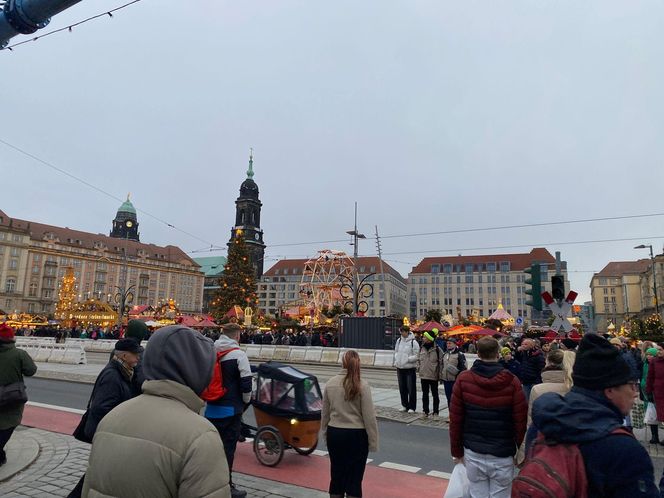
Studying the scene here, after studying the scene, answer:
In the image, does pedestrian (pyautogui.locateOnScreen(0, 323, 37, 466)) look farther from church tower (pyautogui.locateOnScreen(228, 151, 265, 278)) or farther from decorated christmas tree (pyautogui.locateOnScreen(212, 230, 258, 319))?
church tower (pyautogui.locateOnScreen(228, 151, 265, 278))

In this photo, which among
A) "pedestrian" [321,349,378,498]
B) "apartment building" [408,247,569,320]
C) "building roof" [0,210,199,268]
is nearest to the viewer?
"pedestrian" [321,349,378,498]

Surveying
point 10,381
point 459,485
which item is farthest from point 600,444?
point 10,381

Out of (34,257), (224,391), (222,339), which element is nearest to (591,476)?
(224,391)

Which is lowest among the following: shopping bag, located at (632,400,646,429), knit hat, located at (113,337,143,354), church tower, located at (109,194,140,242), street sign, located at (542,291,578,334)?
shopping bag, located at (632,400,646,429)

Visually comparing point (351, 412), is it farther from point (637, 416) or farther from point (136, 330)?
point (637, 416)

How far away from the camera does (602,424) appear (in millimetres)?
1924

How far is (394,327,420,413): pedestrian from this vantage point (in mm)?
11188

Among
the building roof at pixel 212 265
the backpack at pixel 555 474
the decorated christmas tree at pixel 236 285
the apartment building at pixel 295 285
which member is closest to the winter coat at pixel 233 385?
the backpack at pixel 555 474

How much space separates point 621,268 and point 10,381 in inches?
5806

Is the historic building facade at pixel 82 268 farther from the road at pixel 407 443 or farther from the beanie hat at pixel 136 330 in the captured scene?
the beanie hat at pixel 136 330

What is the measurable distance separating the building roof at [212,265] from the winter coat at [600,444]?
150739mm

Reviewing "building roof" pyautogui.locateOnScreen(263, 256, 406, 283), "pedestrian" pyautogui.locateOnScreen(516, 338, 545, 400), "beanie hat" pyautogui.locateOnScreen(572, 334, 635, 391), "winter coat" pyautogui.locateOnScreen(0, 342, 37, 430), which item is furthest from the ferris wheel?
"building roof" pyautogui.locateOnScreen(263, 256, 406, 283)

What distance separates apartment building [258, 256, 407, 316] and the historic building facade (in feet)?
69.2

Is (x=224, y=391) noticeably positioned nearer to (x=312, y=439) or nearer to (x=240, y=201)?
(x=312, y=439)
